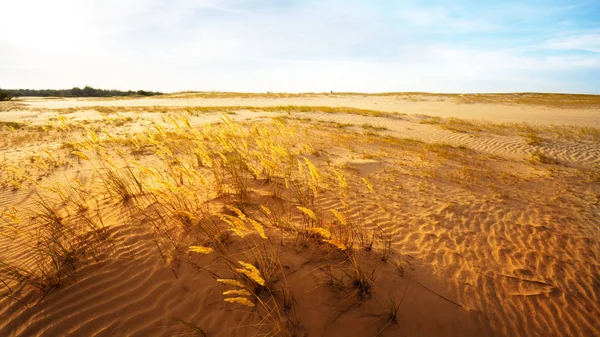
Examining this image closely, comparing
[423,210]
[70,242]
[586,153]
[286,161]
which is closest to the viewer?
[70,242]

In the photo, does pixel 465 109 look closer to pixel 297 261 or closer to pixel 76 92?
pixel 297 261

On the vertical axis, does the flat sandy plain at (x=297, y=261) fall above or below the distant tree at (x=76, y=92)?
below

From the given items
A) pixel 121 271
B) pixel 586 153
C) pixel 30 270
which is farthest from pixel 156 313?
pixel 586 153

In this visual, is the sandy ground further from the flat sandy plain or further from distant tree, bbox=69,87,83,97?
the flat sandy plain

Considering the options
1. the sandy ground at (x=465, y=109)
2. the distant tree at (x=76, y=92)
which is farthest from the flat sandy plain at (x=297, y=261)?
the distant tree at (x=76, y=92)

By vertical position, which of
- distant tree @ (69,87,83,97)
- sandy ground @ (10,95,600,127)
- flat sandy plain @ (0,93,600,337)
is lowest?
flat sandy plain @ (0,93,600,337)

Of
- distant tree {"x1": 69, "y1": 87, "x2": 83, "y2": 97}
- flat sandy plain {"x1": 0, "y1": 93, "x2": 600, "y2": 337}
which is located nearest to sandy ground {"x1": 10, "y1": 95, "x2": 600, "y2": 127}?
distant tree {"x1": 69, "y1": 87, "x2": 83, "y2": 97}

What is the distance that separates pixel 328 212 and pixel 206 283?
242 centimetres

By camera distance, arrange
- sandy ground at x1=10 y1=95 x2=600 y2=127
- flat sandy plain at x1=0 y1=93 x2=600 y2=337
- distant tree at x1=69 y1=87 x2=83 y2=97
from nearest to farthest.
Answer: flat sandy plain at x1=0 y1=93 x2=600 y2=337
sandy ground at x1=10 y1=95 x2=600 y2=127
distant tree at x1=69 y1=87 x2=83 y2=97

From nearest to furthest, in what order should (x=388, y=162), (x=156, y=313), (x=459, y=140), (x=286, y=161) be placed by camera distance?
1. (x=156, y=313)
2. (x=286, y=161)
3. (x=388, y=162)
4. (x=459, y=140)

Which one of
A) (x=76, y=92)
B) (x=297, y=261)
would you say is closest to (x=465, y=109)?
(x=297, y=261)

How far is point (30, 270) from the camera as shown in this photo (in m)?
2.78

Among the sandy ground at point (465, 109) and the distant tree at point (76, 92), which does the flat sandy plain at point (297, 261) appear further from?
the distant tree at point (76, 92)

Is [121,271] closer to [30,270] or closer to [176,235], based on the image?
[176,235]
